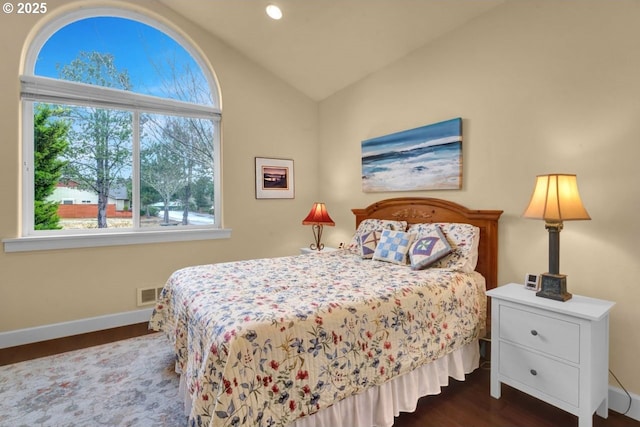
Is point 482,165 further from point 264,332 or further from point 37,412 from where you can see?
point 37,412

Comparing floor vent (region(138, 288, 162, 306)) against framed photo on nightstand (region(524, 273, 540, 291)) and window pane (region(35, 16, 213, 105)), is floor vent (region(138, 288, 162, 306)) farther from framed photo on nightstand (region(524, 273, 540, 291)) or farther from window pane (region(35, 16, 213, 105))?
framed photo on nightstand (region(524, 273, 540, 291))

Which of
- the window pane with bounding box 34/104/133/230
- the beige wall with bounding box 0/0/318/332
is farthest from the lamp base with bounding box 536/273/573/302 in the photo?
the window pane with bounding box 34/104/133/230

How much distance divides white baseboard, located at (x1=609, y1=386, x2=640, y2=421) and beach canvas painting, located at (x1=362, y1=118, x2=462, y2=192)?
155 centimetres

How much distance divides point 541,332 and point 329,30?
289 centimetres

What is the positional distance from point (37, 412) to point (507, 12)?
3.90 meters

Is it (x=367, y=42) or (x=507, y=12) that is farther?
(x=367, y=42)

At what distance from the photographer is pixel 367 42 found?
2.97m

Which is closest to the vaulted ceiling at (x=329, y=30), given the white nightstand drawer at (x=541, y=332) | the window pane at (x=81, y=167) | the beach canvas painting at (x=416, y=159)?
the beach canvas painting at (x=416, y=159)

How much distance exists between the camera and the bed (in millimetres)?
1246

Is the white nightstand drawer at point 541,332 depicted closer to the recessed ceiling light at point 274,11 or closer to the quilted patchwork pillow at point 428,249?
the quilted patchwork pillow at point 428,249

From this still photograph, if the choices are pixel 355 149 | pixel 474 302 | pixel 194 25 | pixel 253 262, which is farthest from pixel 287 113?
pixel 474 302

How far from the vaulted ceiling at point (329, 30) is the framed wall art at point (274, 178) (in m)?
1.05

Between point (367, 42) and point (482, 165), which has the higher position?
point (367, 42)

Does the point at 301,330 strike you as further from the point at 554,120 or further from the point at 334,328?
the point at 554,120
